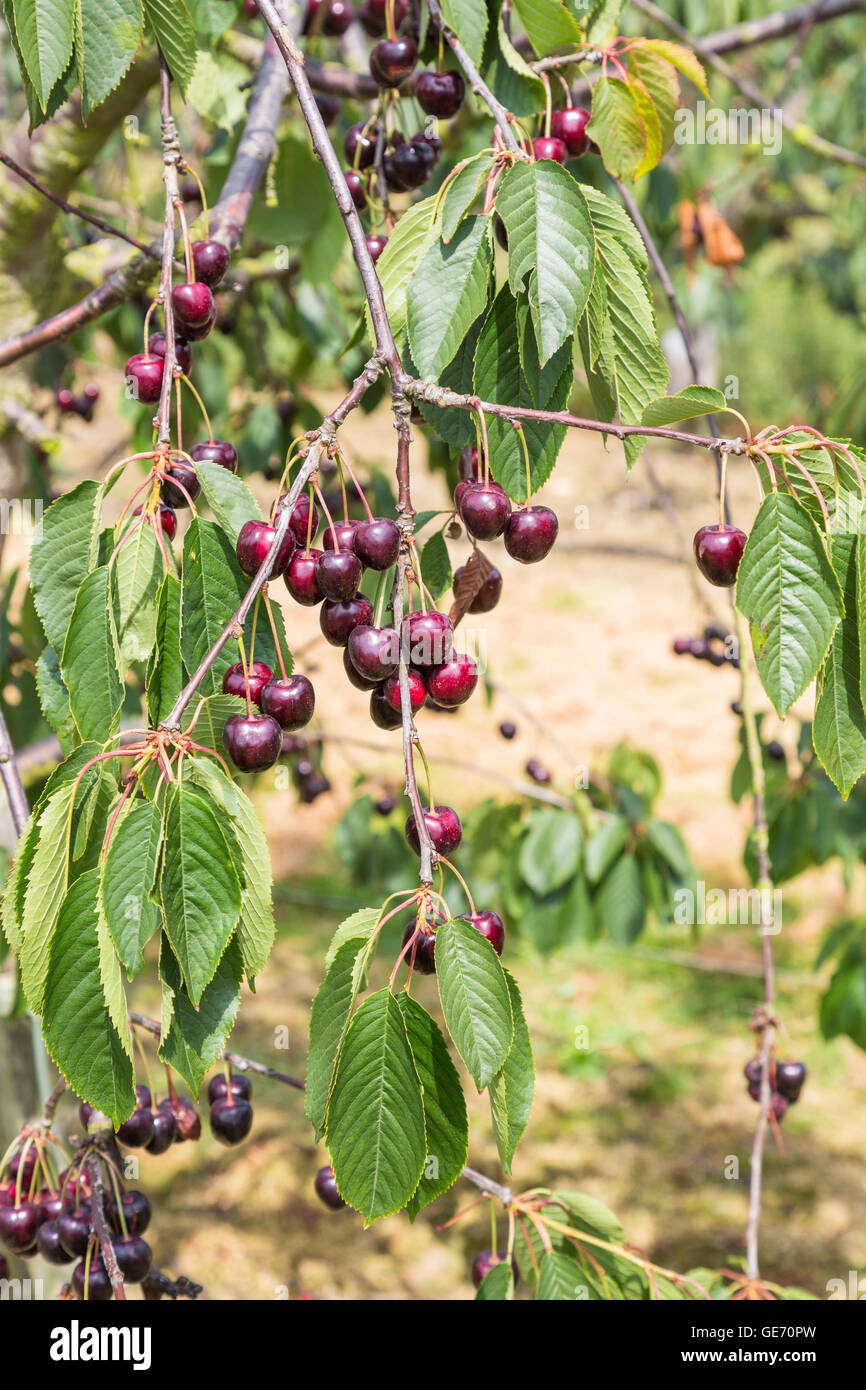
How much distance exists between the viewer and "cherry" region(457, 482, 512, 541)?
98cm

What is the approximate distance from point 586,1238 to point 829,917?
3.97 m

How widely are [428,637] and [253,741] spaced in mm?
160

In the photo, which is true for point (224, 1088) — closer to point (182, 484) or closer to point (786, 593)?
point (182, 484)

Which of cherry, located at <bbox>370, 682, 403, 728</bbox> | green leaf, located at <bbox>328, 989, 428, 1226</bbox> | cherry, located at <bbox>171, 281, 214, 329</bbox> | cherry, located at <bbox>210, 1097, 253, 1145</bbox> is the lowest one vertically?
green leaf, located at <bbox>328, 989, 428, 1226</bbox>

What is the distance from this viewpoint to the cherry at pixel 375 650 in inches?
36.0

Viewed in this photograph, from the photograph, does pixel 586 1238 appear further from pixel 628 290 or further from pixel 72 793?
pixel 628 290

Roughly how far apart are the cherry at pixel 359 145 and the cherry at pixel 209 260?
29 cm

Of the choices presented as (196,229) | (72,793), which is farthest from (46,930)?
(196,229)

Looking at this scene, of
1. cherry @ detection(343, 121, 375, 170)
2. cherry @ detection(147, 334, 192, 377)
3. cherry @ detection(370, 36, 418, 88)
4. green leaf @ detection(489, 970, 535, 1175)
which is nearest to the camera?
green leaf @ detection(489, 970, 535, 1175)

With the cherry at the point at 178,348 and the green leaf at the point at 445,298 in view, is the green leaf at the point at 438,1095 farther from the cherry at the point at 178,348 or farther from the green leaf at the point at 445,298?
the cherry at the point at 178,348

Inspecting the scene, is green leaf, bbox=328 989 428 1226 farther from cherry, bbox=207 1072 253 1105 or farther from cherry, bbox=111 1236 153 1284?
cherry, bbox=207 1072 253 1105

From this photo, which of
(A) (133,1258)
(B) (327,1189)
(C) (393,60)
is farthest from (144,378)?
(B) (327,1189)

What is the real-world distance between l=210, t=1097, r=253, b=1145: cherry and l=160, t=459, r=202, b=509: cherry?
0.94 meters

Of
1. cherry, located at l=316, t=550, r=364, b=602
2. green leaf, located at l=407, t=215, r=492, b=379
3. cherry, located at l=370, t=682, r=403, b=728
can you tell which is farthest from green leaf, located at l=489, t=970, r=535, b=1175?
green leaf, located at l=407, t=215, r=492, b=379
